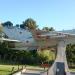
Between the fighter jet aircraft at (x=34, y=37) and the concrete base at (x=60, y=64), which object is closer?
the concrete base at (x=60, y=64)

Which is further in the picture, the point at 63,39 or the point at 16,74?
the point at 16,74

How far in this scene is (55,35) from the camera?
16172 mm

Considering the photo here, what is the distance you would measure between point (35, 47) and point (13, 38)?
1791mm

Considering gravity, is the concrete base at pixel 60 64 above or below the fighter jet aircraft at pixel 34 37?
below

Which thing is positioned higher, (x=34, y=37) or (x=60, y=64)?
(x=34, y=37)

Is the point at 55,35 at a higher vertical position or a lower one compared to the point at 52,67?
higher

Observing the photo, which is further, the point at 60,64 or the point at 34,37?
the point at 34,37

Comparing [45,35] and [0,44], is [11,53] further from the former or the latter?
[45,35]

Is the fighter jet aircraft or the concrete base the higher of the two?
the fighter jet aircraft

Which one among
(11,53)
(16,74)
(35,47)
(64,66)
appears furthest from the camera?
(11,53)

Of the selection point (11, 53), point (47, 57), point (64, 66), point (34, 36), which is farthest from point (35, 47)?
point (11, 53)

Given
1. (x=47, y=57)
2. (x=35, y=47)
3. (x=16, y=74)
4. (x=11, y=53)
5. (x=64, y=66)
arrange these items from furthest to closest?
1. (x=11, y=53)
2. (x=47, y=57)
3. (x=16, y=74)
4. (x=35, y=47)
5. (x=64, y=66)

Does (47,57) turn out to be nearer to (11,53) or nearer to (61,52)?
(11,53)

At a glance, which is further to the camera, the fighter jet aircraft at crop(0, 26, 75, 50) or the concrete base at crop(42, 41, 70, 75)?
the fighter jet aircraft at crop(0, 26, 75, 50)
